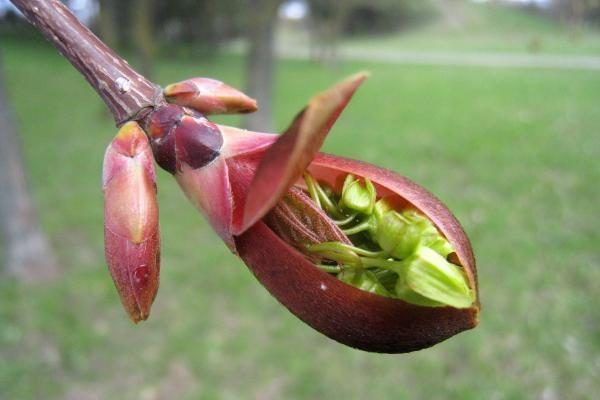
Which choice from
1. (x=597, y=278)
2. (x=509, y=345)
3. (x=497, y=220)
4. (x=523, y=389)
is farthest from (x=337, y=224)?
(x=497, y=220)

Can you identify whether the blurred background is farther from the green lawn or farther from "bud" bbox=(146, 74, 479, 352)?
the green lawn

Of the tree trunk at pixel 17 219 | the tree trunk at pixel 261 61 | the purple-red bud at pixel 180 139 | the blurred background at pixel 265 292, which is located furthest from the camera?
the tree trunk at pixel 261 61

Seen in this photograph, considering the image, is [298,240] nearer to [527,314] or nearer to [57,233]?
[527,314]

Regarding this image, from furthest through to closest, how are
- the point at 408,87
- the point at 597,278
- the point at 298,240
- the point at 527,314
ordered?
the point at 408,87 < the point at 597,278 < the point at 527,314 < the point at 298,240

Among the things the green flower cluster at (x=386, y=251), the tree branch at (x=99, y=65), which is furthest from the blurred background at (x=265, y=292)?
the green flower cluster at (x=386, y=251)

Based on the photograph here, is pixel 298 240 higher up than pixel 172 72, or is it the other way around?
pixel 298 240

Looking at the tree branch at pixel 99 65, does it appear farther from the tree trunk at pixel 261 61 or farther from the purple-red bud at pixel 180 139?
the tree trunk at pixel 261 61

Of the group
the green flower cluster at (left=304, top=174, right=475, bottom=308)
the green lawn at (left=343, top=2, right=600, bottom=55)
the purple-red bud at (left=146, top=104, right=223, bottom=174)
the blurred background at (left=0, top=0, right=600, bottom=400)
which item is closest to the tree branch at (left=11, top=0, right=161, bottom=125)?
the purple-red bud at (left=146, top=104, right=223, bottom=174)
